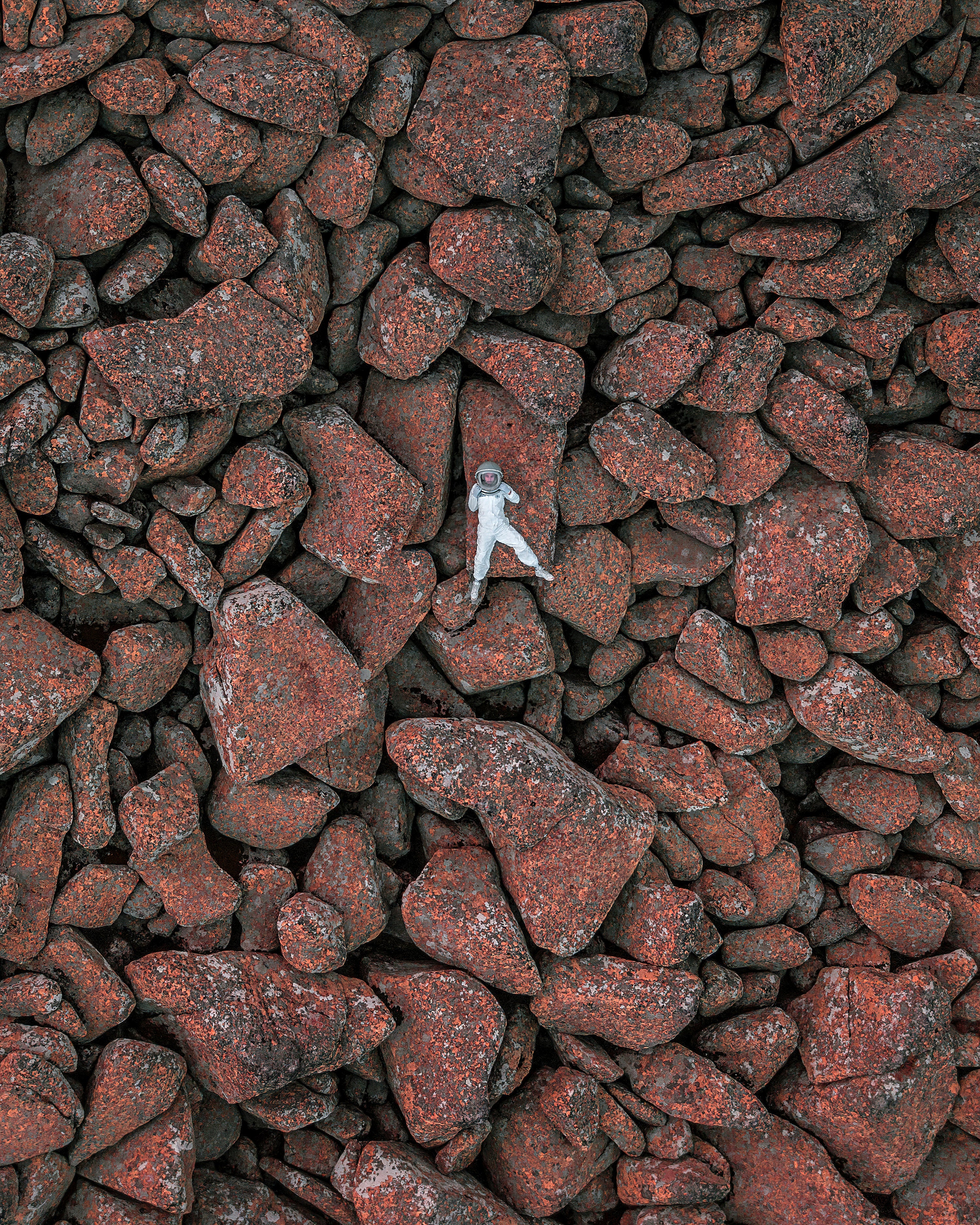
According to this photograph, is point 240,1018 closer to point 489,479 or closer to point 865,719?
point 489,479

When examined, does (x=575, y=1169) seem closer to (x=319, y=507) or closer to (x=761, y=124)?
(x=319, y=507)

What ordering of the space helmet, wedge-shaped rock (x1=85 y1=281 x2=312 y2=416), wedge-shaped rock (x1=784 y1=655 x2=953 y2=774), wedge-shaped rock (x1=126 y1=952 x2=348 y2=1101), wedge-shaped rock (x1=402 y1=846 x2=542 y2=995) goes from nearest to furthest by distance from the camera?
1. wedge-shaped rock (x1=85 y1=281 x2=312 y2=416)
2. the space helmet
3. wedge-shaped rock (x1=126 y1=952 x2=348 y2=1101)
4. wedge-shaped rock (x1=402 y1=846 x2=542 y2=995)
5. wedge-shaped rock (x1=784 y1=655 x2=953 y2=774)

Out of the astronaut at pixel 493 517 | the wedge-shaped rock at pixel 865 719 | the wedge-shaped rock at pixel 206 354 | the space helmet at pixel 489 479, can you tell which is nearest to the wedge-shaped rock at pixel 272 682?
the astronaut at pixel 493 517

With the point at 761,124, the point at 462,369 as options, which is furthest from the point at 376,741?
the point at 761,124

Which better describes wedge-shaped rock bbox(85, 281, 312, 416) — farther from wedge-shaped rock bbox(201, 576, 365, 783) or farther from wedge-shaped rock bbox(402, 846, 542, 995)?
wedge-shaped rock bbox(402, 846, 542, 995)

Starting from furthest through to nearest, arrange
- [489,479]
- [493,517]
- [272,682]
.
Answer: [272,682], [493,517], [489,479]

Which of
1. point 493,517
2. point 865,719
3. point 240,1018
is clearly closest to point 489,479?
point 493,517

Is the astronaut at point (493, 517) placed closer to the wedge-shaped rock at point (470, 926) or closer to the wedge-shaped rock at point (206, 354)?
the wedge-shaped rock at point (206, 354)

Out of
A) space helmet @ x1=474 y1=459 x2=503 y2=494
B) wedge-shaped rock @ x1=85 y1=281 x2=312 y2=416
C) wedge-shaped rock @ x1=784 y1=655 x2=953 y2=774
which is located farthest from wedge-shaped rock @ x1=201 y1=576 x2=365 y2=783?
wedge-shaped rock @ x1=784 y1=655 x2=953 y2=774

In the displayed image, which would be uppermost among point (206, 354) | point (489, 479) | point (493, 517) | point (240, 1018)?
point (206, 354)
